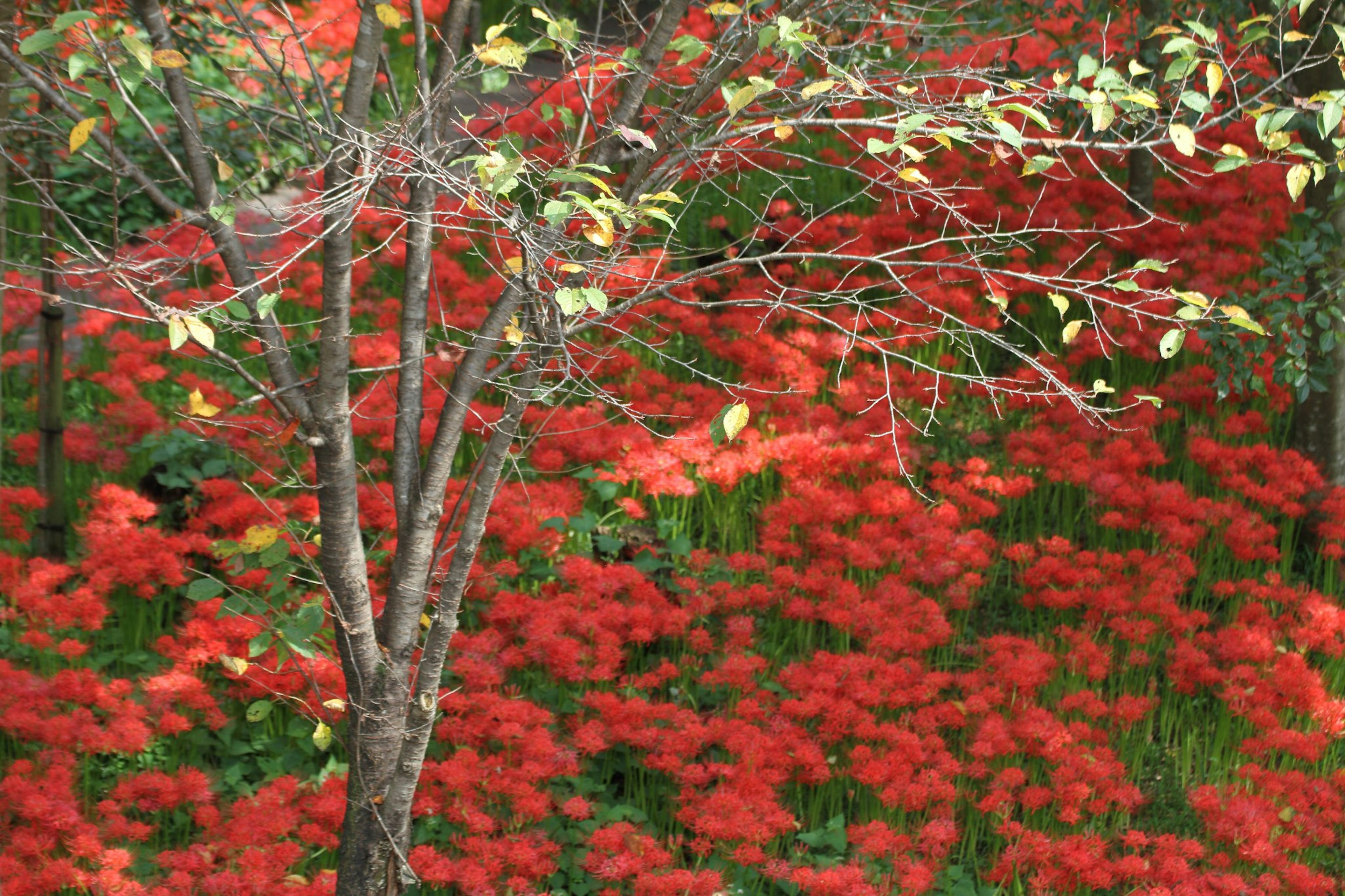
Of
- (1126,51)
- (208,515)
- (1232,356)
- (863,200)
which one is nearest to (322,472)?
(208,515)

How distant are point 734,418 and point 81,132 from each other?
1264 mm

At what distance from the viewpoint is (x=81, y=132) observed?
83.4 inches

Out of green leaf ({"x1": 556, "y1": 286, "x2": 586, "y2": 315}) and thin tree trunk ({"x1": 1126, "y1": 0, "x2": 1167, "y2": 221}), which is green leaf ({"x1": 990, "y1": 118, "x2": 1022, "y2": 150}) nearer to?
green leaf ({"x1": 556, "y1": 286, "x2": 586, "y2": 315})

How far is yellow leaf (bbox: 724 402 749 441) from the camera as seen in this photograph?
6.89 feet

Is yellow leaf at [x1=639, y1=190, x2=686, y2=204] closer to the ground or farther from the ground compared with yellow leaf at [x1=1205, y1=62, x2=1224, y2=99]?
closer to the ground

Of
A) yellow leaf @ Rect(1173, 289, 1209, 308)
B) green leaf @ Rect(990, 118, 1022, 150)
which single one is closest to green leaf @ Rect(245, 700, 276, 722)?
green leaf @ Rect(990, 118, 1022, 150)

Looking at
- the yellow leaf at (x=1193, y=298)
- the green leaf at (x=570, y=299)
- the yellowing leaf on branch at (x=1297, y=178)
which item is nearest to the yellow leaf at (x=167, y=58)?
the green leaf at (x=570, y=299)

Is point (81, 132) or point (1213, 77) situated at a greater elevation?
point (1213, 77)

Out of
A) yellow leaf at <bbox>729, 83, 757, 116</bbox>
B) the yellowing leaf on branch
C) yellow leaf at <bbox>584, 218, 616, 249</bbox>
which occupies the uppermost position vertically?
yellow leaf at <bbox>729, 83, 757, 116</bbox>

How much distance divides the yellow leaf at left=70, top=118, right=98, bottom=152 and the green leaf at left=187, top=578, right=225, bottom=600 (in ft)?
3.05

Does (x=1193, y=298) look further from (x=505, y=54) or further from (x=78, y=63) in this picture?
(x=78, y=63)

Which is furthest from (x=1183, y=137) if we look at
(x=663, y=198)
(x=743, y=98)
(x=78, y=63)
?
(x=78, y=63)

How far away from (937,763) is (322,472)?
6.23 ft

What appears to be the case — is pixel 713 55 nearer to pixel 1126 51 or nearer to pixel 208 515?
pixel 208 515
